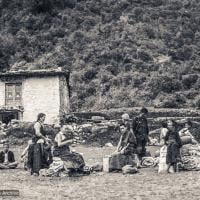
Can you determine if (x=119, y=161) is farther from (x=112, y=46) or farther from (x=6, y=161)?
(x=112, y=46)

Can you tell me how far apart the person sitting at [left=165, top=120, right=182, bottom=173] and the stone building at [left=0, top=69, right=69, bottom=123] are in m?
15.4

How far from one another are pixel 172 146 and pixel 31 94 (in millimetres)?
16332

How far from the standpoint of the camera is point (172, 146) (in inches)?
668

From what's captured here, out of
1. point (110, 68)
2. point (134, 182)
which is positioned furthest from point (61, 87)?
point (110, 68)

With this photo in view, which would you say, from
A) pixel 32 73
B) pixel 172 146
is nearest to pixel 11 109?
pixel 32 73

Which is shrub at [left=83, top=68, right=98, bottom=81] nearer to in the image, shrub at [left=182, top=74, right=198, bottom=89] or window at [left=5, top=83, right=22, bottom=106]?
shrub at [left=182, top=74, right=198, bottom=89]

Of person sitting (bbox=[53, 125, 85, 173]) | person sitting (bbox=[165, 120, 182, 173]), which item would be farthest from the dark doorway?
person sitting (bbox=[165, 120, 182, 173])

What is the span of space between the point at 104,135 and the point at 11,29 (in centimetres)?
4259

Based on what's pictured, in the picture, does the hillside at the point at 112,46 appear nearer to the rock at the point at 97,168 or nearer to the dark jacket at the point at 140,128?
the dark jacket at the point at 140,128

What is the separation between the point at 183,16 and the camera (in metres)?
69.2

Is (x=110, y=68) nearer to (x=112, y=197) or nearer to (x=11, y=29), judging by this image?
(x=11, y=29)

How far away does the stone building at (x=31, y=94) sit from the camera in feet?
105

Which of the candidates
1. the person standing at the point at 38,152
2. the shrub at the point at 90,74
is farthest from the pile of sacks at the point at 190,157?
the shrub at the point at 90,74

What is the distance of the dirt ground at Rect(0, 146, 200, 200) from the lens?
13422 millimetres
